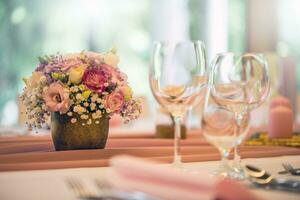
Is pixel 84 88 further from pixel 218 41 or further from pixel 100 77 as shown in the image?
pixel 218 41

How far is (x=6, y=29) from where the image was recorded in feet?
15.2

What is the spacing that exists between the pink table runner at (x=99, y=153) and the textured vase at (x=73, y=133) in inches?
1.5

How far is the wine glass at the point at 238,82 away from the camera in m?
1.22

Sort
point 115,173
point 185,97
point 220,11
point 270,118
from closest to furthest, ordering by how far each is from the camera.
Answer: point 115,173 → point 185,97 → point 270,118 → point 220,11

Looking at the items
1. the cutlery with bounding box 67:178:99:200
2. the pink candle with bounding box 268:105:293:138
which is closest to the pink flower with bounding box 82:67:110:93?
the cutlery with bounding box 67:178:99:200

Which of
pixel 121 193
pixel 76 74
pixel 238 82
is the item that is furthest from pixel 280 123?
pixel 121 193

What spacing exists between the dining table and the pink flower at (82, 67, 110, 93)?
0.48ft

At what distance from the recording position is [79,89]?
127cm

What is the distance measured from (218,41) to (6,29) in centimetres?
206

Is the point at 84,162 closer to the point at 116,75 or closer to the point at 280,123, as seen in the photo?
the point at 116,75

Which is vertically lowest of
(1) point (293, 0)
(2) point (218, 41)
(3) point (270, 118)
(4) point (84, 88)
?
(3) point (270, 118)

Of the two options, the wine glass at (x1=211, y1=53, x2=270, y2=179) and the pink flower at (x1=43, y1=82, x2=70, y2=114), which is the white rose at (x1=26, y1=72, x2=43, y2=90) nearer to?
the pink flower at (x1=43, y1=82, x2=70, y2=114)

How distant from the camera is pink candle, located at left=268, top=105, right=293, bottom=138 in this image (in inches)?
71.3

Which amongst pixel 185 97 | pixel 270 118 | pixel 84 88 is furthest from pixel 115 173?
pixel 270 118
